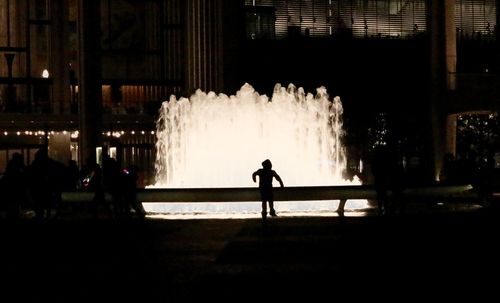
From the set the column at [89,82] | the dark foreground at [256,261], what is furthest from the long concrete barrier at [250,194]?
the column at [89,82]

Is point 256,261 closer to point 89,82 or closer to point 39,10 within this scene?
point 89,82

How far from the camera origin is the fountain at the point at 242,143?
3052cm

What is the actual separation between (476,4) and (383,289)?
210 feet

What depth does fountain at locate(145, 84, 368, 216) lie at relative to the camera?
30522 mm

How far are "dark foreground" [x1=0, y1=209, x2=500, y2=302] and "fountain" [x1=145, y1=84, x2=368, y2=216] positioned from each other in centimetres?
808

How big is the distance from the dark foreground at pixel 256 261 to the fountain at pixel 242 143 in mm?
8080

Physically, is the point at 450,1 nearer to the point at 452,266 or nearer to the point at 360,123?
the point at 360,123

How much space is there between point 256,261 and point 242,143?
55.9ft

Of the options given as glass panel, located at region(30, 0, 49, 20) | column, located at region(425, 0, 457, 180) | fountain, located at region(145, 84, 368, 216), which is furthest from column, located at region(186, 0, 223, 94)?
glass panel, located at region(30, 0, 49, 20)

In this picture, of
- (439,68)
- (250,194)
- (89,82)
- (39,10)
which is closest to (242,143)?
(250,194)

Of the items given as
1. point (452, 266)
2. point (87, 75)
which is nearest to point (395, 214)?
point (452, 266)

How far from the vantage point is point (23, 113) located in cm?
5488

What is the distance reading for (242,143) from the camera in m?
31.0

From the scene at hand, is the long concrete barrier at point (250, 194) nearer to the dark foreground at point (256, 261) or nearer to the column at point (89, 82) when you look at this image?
the dark foreground at point (256, 261)
